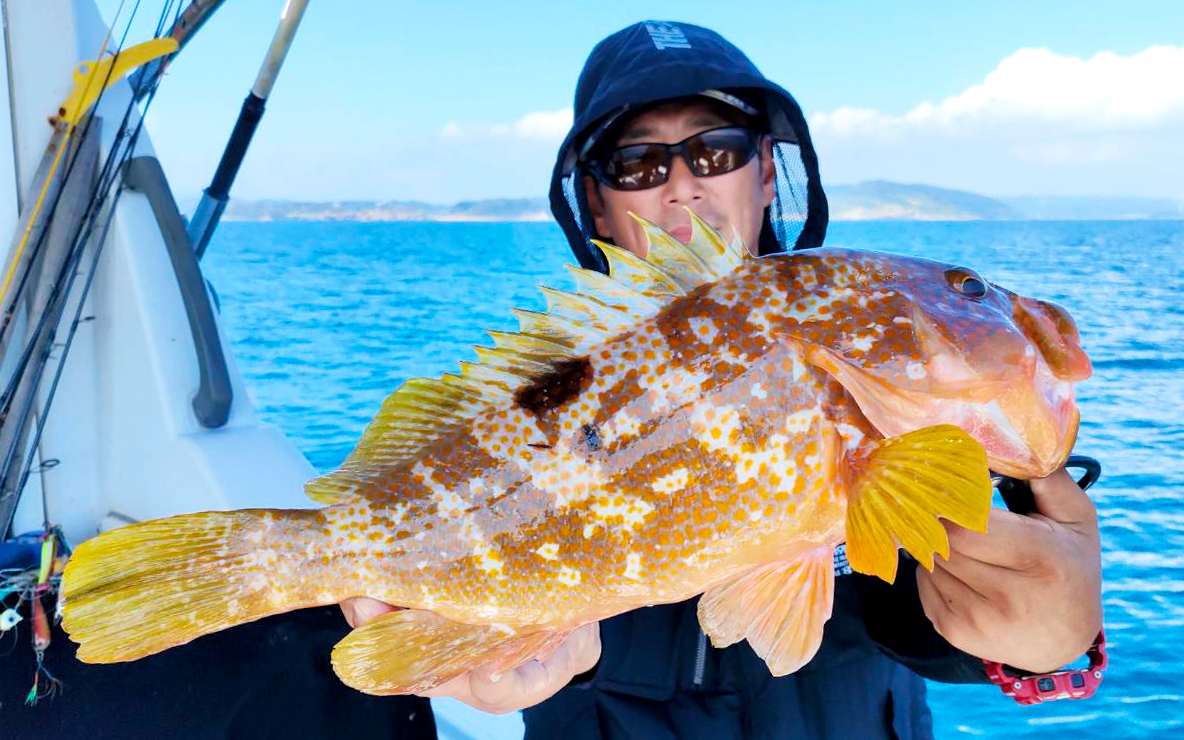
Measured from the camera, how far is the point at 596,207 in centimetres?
263

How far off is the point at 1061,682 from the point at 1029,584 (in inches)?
13.1

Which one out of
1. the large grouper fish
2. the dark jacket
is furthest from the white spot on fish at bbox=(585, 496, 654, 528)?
the dark jacket

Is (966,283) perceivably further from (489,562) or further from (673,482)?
(489,562)

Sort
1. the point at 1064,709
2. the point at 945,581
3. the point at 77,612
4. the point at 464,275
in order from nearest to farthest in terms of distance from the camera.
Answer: the point at 77,612 < the point at 945,581 < the point at 1064,709 < the point at 464,275

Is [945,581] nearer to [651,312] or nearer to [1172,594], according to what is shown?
[651,312]

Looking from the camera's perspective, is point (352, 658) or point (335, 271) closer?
point (352, 658)

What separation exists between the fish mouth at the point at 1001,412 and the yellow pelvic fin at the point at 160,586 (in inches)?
37.9

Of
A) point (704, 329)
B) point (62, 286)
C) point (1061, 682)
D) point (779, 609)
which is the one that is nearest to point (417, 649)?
point (779, 609)

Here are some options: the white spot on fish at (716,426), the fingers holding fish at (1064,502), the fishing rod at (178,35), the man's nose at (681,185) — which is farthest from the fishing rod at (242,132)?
the fingers holding fish at (1064,502)

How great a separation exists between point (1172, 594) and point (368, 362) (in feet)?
47.9

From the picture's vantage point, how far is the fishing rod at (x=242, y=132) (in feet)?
12.2

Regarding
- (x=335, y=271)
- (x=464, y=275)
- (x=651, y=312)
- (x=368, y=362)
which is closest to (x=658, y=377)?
(x=651, y=312)

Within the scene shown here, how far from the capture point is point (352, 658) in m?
1.33

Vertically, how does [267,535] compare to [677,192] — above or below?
below
